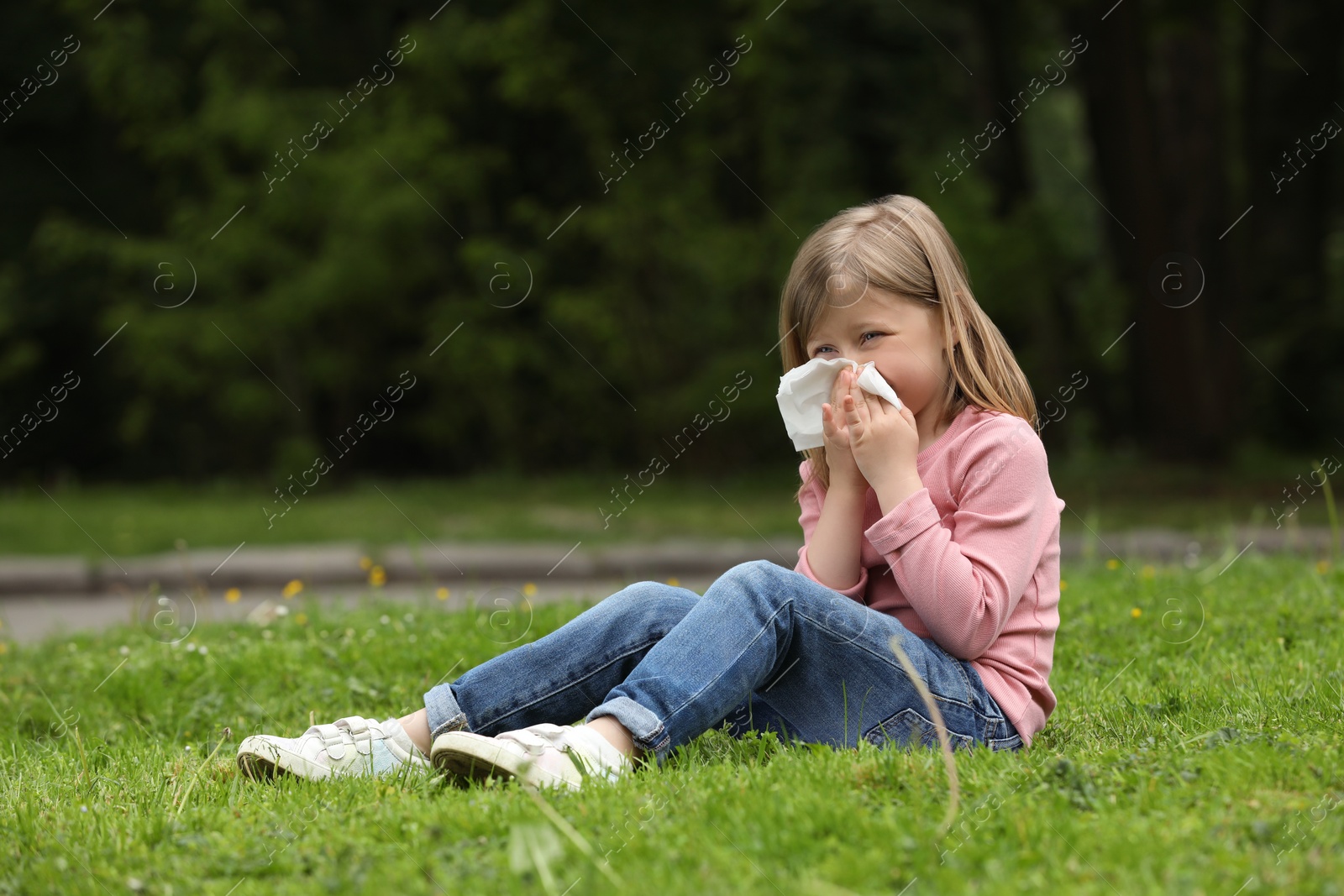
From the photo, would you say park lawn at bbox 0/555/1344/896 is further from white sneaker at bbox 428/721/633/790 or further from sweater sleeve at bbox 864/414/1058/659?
sweater sleeve at bbox 864/414/1058/659

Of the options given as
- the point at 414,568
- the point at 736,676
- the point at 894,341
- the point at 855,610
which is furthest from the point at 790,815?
the point at 414,568

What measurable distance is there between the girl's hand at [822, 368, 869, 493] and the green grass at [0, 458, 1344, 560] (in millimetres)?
5579

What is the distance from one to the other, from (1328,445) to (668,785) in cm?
1341

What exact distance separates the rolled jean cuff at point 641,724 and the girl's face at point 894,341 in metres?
0.91

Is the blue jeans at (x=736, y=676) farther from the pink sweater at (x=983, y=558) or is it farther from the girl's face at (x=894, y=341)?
the girl's face at (x=894, y=341)

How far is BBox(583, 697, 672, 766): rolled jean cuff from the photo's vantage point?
2.63 meters

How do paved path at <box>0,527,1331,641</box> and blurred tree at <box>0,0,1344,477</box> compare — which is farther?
blurred tree at <box>0,0,1344,477</box>

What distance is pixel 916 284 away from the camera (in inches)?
116

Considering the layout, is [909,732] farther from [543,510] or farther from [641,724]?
[543,510]

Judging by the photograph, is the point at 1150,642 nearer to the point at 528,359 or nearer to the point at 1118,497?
the point at 1118,497

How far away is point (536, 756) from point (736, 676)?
1.42 feet

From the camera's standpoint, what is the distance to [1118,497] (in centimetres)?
976

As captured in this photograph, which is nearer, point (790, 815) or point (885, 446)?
point (790, 815)

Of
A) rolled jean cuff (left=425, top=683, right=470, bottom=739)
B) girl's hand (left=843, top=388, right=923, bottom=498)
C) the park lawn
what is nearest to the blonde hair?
girl's hand (left=843, top=388, right=923, bottom=498)
